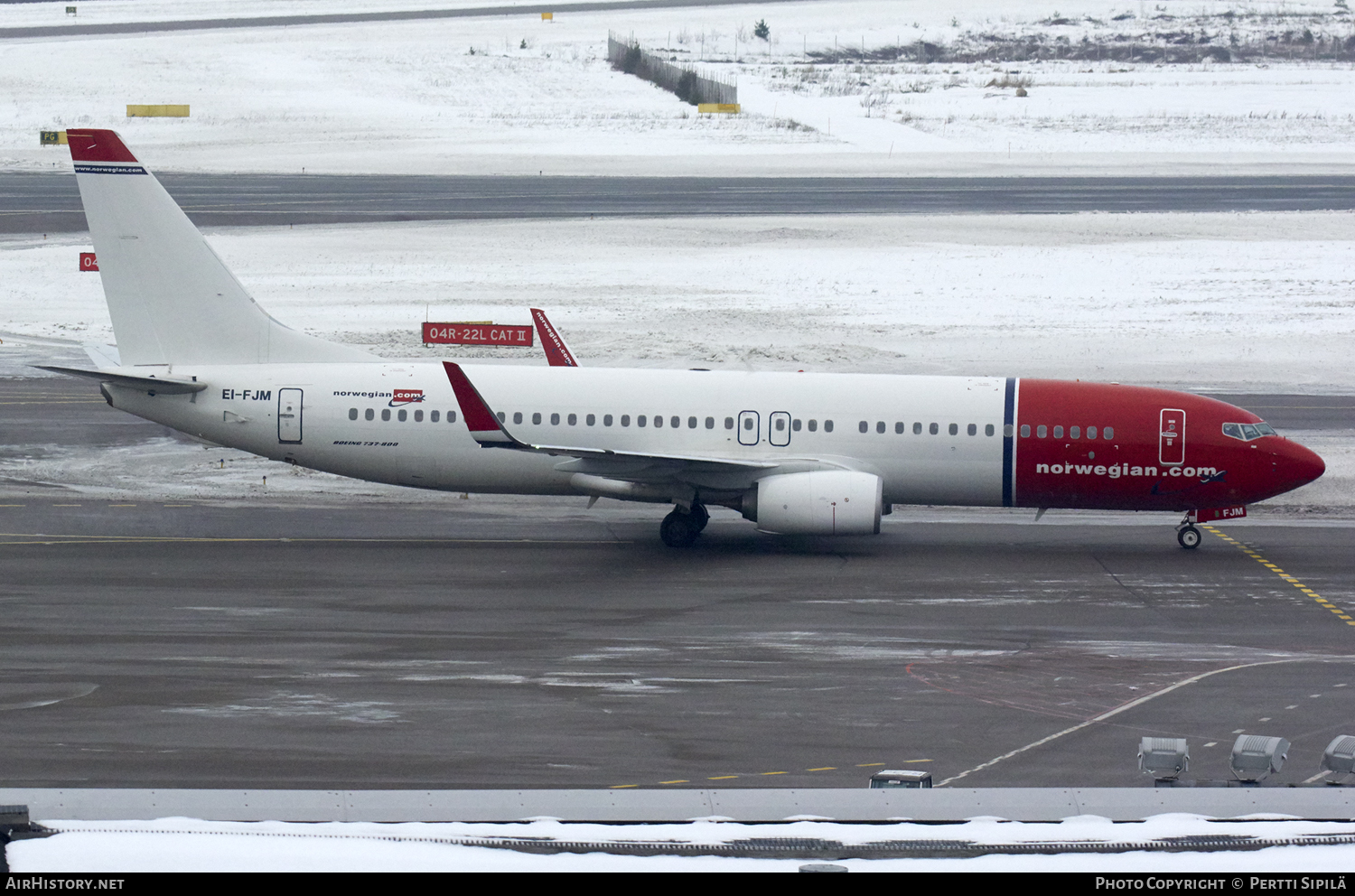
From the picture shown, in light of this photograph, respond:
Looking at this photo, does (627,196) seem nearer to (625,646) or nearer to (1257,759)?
(625,646)

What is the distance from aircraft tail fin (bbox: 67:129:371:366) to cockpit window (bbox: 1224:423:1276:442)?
800 inches

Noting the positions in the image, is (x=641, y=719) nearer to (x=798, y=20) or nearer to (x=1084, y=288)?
(x=1084, y=288)

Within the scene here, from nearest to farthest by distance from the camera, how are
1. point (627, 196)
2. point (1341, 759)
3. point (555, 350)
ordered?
point (1341, 759)
point (555, 350)
point (627, 196)

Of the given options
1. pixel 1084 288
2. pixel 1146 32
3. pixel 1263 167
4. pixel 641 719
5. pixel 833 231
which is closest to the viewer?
pixel 641 719

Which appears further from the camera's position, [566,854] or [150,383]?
[150,383]

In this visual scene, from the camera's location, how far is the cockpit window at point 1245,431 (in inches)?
1286

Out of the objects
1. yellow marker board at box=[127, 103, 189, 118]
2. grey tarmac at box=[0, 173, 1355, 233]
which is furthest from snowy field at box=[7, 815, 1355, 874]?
yellow marker board at box=[127, 103, 189, 118]

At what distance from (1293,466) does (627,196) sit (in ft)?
176

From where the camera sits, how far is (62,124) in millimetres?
104000

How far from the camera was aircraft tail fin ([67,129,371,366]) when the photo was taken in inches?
1319

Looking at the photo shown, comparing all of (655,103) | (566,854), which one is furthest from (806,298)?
(655,103)

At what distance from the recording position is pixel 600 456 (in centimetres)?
3120

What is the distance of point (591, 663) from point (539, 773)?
500 cm

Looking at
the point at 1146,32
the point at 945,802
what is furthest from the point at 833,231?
the point at 1146,32
